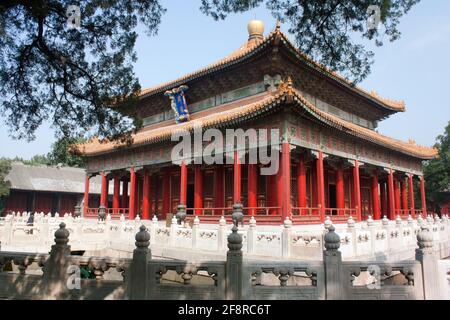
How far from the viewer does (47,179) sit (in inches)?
1278

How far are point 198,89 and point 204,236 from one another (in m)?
9.53

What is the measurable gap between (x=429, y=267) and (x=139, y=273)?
466 cm

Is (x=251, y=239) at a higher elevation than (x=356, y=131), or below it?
below

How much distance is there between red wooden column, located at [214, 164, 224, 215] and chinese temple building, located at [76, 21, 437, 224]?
→ 49mm

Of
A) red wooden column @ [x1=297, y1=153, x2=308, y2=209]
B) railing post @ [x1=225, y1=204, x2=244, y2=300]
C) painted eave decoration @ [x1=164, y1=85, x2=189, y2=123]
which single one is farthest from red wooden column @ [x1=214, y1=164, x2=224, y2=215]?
railing post @ [x1=225, y1=204, x2=244, y2=300]

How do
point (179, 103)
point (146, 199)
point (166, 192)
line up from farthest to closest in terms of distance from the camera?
1. point (166, 192)
2. point (146, 199)
3. point (179, 103)

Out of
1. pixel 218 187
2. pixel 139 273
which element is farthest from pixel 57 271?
pixel 218 187

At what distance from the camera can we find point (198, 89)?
58.8ft

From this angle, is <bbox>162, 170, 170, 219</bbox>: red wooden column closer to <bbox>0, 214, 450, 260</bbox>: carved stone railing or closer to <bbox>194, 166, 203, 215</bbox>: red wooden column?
<bbox>194, 166, 203, 215</bbox>: red wooden column

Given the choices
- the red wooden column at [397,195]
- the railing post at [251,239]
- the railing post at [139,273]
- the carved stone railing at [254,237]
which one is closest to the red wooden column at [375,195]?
the red wooden column at [397,195]

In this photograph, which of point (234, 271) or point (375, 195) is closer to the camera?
point (234, 271)

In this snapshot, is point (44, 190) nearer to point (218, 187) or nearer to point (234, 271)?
point (218, 187)
